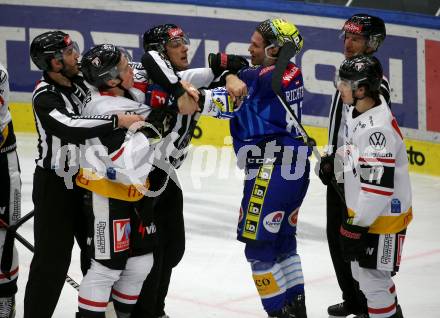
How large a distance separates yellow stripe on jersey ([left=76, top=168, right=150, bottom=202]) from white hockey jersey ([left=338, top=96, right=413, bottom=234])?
3.05ft

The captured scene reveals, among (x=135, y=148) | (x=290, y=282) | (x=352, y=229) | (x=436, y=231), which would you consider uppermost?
(x=135, y=148)

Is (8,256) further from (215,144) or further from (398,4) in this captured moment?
(398,4)

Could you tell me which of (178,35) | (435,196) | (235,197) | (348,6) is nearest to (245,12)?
(348,6)

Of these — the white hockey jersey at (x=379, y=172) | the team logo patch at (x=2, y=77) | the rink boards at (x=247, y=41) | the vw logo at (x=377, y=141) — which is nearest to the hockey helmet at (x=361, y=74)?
the white hockey jersey at (x=379, y=172)

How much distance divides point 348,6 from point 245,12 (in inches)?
34.6

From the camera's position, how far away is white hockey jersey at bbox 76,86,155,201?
3.79 m

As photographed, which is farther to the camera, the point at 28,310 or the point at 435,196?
the point at 435,196

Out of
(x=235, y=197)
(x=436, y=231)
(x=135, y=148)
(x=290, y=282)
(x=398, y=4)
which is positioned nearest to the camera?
(x=135, y=148)

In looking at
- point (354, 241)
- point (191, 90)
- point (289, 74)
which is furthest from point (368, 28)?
point (354, 241)

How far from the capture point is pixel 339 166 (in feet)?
14.4

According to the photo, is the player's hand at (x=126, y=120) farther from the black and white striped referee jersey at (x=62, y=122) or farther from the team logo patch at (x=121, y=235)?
the team logo patch at (x=121, y=235)

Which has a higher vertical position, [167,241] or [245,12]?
[245,12]

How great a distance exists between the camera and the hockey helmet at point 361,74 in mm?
3826

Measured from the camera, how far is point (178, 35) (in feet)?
14.4
